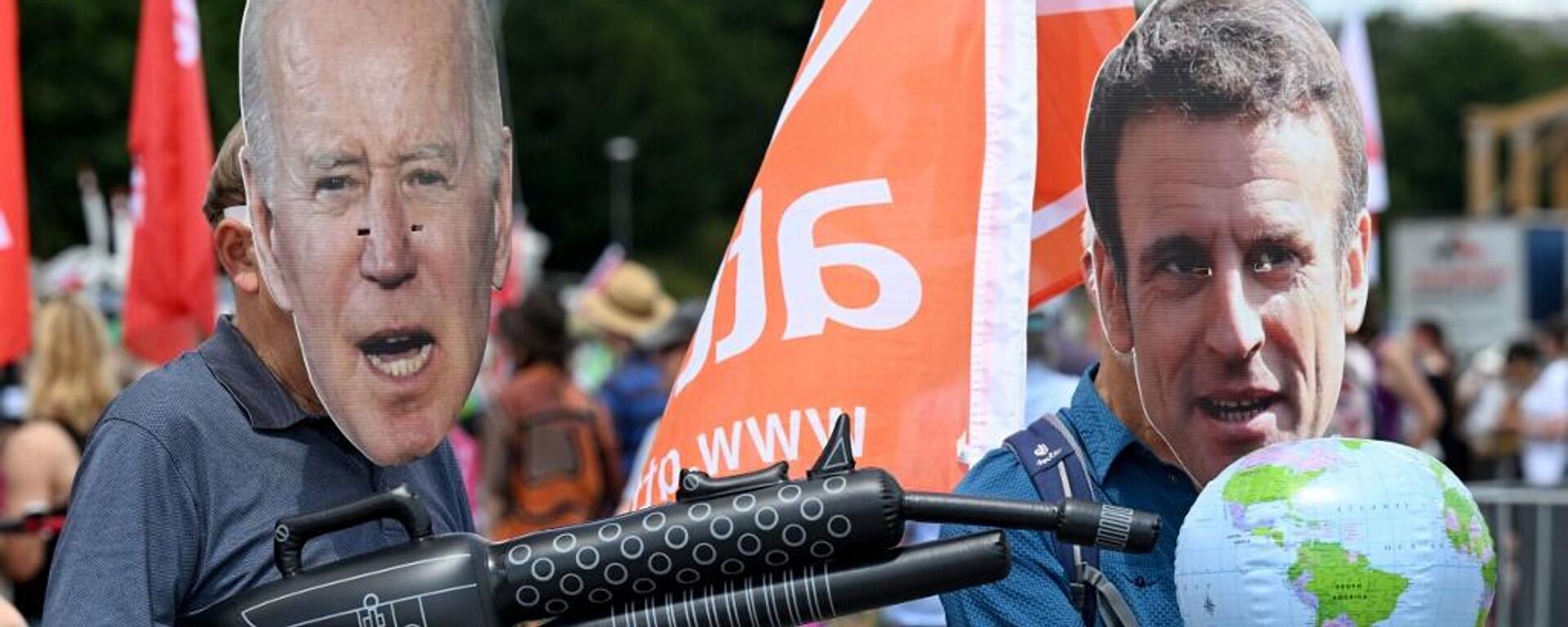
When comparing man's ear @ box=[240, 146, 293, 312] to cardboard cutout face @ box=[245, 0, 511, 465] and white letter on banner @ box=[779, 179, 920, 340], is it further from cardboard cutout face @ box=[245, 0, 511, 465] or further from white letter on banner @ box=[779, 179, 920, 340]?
white letter on banner @ box=[779, 179, 920, 340]

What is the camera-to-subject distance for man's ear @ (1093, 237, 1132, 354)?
9.41ft

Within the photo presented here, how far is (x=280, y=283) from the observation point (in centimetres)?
259

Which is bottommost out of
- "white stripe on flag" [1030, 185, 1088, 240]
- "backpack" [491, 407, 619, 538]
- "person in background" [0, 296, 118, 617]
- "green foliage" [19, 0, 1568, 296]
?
"backpack" [491, 407, 619, 538]

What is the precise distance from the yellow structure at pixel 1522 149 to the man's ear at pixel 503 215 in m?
31.8

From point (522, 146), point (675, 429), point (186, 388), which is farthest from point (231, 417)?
point (522, 146)

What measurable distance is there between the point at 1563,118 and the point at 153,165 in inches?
1384

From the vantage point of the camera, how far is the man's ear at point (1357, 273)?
2863 mm

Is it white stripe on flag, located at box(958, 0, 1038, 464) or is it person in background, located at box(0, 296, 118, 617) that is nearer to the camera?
white stripe on flag, located at box(958, 0, 1038, 464)

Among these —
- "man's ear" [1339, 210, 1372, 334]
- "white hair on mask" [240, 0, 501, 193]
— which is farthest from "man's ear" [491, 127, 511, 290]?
"man's ear" [1339, 210, 1372, 334]

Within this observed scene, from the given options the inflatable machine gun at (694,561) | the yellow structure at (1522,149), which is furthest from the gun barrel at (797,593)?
the yellow structure at (1522,149)

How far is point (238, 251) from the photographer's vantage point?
8.77 feet

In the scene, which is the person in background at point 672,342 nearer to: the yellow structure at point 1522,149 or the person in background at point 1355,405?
the person in background at point 1355,405

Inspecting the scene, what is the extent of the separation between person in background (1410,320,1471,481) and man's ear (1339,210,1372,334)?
980 cm

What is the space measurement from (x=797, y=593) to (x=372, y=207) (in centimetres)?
71
